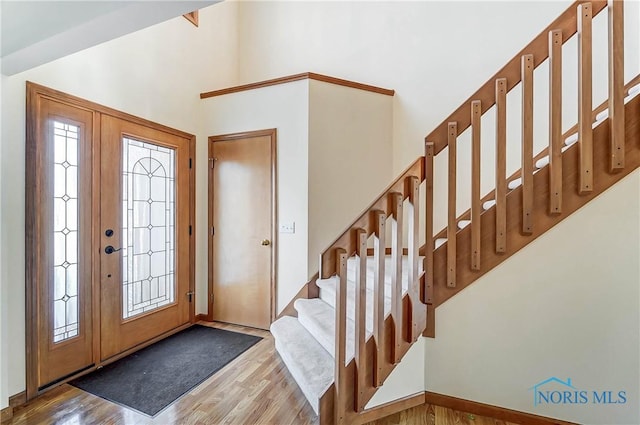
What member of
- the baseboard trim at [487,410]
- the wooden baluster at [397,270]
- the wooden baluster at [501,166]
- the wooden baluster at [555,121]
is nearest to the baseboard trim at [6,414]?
the wooden baluster at [397,270]

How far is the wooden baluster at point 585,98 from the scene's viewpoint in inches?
58.9

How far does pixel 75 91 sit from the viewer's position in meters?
2.21

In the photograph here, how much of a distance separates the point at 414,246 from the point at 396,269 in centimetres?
17

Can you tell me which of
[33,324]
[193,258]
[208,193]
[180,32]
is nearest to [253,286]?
[193,258]

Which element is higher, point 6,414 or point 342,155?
point 342,155

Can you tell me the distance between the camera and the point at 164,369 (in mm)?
2340

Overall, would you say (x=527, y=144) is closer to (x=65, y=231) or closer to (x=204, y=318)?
(x=65, y=231)

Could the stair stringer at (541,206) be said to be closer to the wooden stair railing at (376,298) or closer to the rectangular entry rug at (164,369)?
the wooden stair railing at (376,298)

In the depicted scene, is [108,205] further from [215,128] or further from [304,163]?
[304,163]

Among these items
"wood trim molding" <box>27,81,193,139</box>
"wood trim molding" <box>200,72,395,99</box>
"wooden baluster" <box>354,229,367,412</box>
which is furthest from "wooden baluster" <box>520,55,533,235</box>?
"wood trim molding" <box>27,81,193,139</box>

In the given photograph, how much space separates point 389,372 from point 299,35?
3.79 m

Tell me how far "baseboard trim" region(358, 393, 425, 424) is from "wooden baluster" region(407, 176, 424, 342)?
48 cm

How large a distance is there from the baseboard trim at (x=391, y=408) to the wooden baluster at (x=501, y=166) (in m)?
1.13

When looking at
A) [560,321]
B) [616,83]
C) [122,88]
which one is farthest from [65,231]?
[616,83]
